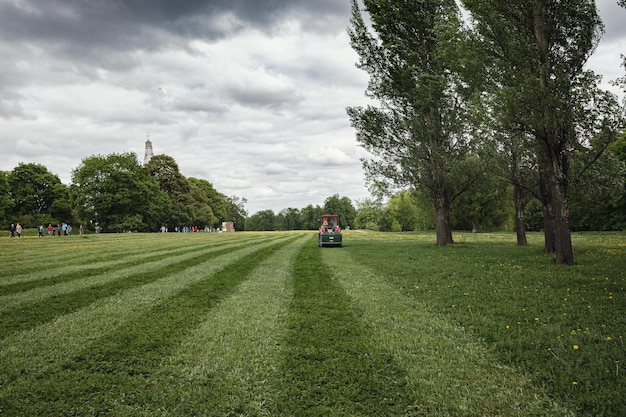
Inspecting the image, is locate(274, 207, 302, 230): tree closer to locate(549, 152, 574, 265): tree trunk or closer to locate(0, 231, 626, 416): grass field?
locate(549, 152, 574, 265): tree trunk

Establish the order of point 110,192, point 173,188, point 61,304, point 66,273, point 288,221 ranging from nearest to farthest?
point 61,304, point 66,273, point 110,192, point 173,188, point 288,221

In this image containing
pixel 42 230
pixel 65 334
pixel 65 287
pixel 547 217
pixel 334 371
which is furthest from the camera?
pixel 42 230

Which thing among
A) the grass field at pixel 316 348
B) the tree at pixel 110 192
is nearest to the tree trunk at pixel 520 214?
the grass field at pixel 316 348

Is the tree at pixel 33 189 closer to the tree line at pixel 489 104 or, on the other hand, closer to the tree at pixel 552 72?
the tree line at pixel 489 104

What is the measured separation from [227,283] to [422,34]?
2054 cm

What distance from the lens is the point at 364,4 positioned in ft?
77.4

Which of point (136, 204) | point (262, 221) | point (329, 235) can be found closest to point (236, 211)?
point (262, 221)

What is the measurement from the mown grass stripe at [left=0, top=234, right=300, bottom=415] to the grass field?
0.02 m

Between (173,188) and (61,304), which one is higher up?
(173,188)

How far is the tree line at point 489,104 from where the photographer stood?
42.3 feet

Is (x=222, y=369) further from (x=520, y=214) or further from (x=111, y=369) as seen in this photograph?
(x=520, y=214)

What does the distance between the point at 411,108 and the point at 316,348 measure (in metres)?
22.1

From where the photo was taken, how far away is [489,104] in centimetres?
1333

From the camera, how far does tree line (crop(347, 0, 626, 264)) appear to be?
42.3 ft
